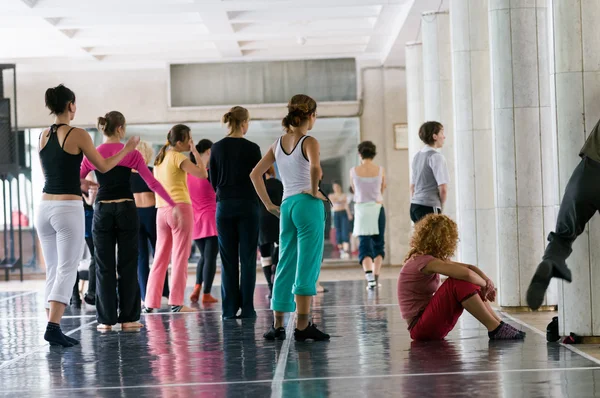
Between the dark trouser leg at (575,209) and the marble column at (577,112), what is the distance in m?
0.52

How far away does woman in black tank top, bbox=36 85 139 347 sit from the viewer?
7422mm

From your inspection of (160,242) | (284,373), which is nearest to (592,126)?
(284,373)

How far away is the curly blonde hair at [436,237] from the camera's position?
22.6 ft

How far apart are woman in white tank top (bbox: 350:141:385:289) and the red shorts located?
19.1ft

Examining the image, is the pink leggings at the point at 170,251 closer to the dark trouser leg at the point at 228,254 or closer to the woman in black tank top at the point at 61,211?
the dark trouser leg at the point at 228,254

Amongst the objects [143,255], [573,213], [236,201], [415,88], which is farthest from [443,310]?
[415,88]

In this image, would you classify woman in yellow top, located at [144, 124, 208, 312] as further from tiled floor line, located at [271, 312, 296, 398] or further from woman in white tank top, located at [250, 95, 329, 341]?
woman in white tank top, located at [250, 95, 329, 341]

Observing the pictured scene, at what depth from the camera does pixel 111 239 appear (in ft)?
27.2

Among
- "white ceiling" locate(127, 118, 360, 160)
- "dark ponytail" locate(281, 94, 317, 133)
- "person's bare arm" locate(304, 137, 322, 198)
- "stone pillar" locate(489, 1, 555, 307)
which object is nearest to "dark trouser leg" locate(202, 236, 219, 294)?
"stone pillar" locate(489, 1, 555, 307)

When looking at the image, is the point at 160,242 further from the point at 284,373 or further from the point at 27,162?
the point at 27,162

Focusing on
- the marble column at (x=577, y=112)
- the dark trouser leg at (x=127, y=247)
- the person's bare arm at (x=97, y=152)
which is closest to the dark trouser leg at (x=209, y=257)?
the dark trouser leg at (x=127, y=247)

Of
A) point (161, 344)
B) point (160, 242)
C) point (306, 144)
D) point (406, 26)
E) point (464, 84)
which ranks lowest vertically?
point (161, 344)

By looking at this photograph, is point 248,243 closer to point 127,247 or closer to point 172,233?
point 127,247

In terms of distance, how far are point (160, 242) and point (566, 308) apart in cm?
486
